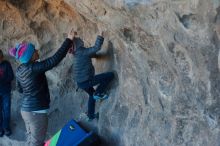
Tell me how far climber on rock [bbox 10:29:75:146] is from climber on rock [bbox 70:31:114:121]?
28 cm

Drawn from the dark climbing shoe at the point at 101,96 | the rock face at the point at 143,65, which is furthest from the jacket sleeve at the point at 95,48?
the dark climbing shoe at the point at 101,96

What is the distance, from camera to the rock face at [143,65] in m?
3.55

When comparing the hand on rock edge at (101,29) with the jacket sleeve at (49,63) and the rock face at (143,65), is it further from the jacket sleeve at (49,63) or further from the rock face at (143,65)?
the jacket sleeve at (49,63)

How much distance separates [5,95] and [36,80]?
54.1 inches

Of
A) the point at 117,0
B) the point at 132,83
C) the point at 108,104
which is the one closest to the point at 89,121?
the point at 108,104

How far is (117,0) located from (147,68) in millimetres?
640

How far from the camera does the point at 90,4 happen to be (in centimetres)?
456

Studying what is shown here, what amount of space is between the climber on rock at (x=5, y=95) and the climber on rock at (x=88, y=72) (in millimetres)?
999

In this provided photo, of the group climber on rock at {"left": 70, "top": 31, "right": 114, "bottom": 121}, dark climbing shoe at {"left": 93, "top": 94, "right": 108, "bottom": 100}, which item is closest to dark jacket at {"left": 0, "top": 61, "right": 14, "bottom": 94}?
climber on rock at {"left": 70, "top": 31, "right": 114, "bottom": 121}

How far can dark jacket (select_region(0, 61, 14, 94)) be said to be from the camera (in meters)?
5.84

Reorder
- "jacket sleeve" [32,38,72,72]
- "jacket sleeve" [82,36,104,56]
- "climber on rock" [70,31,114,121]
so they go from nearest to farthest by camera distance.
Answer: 1. "jacket sleeve" [32,38,72,72]
2. "jacket sleeve" [82,36,104,56]
3. "climber on rock" [70,31,114,121]

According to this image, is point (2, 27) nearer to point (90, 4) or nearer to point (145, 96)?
point (90, 4)

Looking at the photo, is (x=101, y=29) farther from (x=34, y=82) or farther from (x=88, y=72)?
(x=34, y=82)

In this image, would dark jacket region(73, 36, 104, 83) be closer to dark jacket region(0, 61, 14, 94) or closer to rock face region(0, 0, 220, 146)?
rock face region(0, 0, 220, 146)
